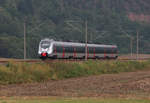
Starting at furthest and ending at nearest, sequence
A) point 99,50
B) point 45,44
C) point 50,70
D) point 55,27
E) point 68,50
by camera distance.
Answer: point 55,27, point 99,50, point 68,50, point 45,44, point 50,70

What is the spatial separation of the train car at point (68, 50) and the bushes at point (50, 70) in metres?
7.07

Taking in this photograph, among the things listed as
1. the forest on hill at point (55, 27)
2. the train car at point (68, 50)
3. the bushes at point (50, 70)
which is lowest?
the bushes at point (50, 70)

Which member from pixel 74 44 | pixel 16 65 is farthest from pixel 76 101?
pixel 74 44

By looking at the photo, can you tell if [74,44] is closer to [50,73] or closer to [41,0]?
[50,73]

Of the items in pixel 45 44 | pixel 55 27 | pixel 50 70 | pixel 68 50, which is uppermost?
pixel 55 27

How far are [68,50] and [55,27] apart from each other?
9153 cm

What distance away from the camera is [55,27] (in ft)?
503

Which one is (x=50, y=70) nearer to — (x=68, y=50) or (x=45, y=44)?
(x=45, y=44)

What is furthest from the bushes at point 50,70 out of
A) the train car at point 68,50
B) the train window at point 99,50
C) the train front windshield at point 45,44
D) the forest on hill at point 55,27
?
the forest on hill at point 55,27

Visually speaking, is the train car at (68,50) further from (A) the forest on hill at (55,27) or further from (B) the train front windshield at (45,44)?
(A) the forest on hill at (55,27)

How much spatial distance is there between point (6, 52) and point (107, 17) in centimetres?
8371

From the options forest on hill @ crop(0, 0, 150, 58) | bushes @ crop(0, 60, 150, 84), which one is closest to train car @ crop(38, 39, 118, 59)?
bushes @ crop(0, 60, 150, 84)

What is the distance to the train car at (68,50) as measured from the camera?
193ft

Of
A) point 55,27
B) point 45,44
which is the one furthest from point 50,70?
point 55,27
